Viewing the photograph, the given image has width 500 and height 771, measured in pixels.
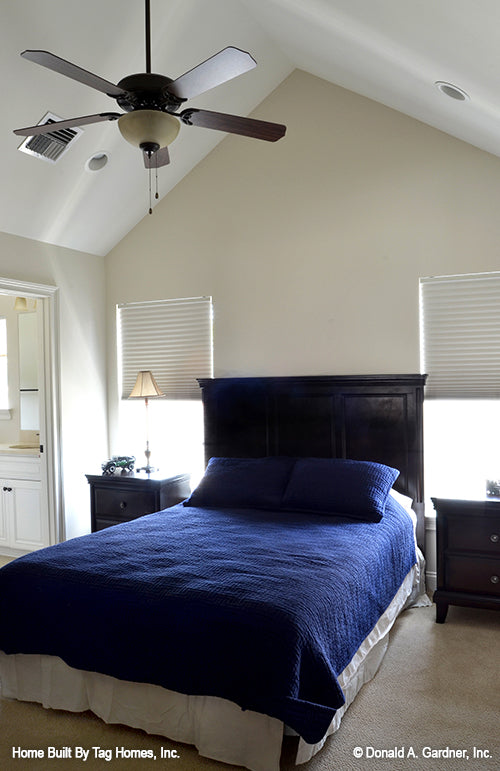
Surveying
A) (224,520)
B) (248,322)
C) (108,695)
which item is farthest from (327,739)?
(248,322)

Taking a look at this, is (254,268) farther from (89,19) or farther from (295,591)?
(295,591)

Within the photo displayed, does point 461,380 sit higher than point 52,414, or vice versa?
point 461,380

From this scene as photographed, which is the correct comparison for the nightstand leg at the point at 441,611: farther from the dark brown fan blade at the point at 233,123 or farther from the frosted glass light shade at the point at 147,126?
the frosted glass light shade at the point at 147,126

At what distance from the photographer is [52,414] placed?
4.70 m

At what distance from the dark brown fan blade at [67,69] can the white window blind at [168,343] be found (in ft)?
8.17

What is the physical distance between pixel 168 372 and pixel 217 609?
2.90m

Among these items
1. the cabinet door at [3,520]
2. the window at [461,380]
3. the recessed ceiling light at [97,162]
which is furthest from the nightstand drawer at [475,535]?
the cabinet door at [3,520]

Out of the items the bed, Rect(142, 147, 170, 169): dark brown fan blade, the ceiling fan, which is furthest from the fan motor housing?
the bed

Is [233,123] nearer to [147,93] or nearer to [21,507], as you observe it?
[147,93]

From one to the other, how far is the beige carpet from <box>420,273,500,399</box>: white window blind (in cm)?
162

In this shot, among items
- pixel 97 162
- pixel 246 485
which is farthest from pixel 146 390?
pixel 97 162

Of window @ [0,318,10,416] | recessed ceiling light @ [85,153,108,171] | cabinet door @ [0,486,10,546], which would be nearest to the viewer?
recessed ceiling light @ [85,153,108,171]

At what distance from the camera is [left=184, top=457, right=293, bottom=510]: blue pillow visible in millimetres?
3783

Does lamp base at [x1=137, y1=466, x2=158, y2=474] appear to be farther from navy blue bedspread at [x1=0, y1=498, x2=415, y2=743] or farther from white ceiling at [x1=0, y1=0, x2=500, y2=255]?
white ceiling at [x1=0, y1=0, x2=500, y2=255]
